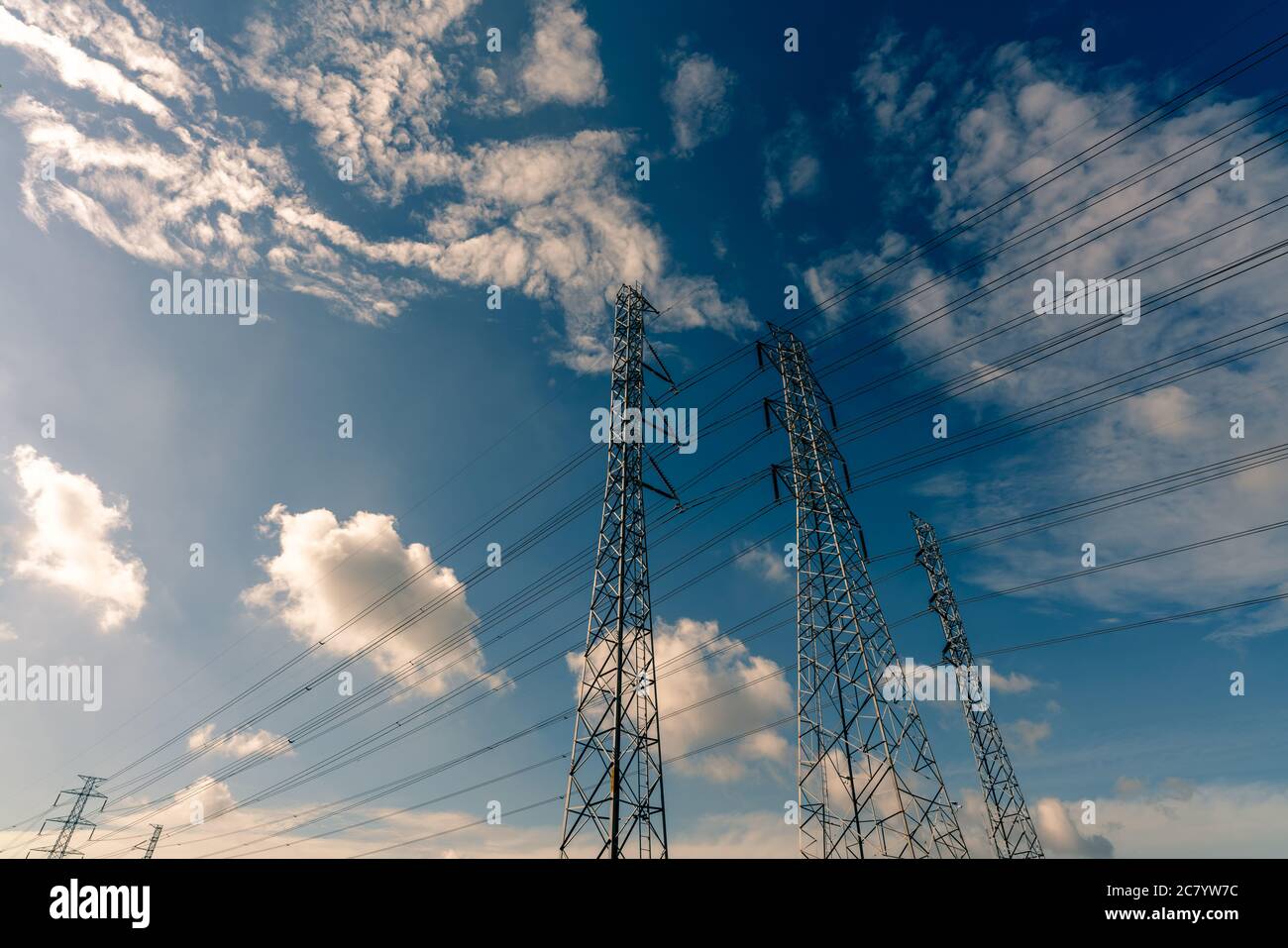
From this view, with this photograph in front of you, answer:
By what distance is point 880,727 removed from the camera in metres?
20.7

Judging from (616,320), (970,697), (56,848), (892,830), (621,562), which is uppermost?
(616,320)

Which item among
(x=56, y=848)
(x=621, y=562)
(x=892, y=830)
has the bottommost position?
(x=56, y=848)
